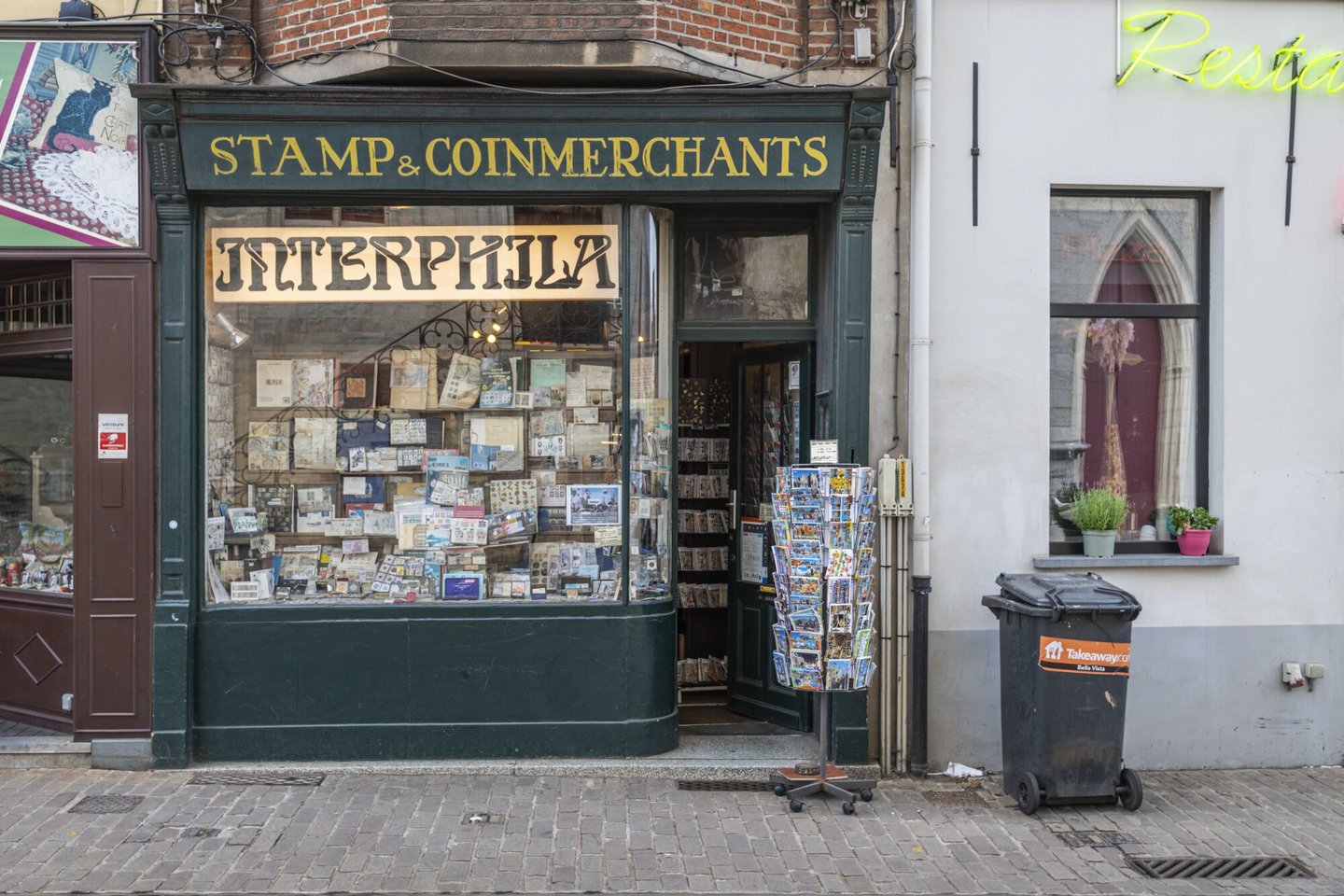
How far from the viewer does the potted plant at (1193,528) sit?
7.48 m

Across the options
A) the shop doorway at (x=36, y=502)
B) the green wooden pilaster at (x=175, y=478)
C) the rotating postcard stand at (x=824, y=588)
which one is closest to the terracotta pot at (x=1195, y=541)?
the rotating postcard stand at (x=824, y=588)

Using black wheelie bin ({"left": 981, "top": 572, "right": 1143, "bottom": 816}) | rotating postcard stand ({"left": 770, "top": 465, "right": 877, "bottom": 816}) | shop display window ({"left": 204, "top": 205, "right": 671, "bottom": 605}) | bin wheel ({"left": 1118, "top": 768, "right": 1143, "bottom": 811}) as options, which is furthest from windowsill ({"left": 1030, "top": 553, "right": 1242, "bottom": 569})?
shop display window ({"left": 204, "top": 205, "right": 671, "bottom": 605})

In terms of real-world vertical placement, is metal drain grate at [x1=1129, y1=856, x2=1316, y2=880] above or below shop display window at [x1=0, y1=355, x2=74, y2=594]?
below

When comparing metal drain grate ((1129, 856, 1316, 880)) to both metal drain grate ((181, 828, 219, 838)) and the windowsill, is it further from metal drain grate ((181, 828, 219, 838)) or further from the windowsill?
metal drain grate ((181, 828, 219, 838))

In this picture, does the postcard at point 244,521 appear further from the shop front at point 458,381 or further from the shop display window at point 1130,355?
the shop display window at point 1130,355

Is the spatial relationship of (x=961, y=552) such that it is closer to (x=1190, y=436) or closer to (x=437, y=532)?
(x=1190, y=436)

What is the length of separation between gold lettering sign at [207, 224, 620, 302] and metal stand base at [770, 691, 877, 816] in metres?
2.93

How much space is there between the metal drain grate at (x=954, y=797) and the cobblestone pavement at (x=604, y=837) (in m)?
0.04

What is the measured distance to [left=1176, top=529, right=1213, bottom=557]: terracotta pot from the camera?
24.5ft

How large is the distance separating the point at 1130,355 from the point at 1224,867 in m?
3.36

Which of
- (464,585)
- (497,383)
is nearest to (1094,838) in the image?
(464,585)

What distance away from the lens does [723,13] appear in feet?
23.2

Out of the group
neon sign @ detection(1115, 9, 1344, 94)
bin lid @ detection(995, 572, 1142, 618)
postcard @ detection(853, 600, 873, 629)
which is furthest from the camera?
neon sign @ detection(1115, 9, 1344, 94)

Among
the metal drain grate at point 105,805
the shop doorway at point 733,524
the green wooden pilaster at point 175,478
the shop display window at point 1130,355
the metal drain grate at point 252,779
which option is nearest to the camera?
the metal drain grate at point 105,805
